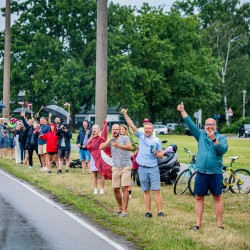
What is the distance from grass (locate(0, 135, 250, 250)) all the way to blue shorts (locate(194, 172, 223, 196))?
1.99 ft

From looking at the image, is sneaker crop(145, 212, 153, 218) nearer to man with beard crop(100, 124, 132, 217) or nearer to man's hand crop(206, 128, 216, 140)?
man with beard crop(100, 124, 132, 217)

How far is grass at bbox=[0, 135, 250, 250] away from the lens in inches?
369

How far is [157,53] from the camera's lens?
67812mm

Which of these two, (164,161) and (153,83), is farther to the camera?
(153,83)

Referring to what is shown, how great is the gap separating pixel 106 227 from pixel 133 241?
4.43ft

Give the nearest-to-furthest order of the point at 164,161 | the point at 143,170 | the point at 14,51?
the point at 143,170
the point at 164,161
the point at 14,51

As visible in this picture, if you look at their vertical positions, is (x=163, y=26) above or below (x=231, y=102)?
above

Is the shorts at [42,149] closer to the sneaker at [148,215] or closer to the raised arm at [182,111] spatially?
the sneaker at [148,215]

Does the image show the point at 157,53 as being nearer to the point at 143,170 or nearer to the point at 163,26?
the point at 163,26

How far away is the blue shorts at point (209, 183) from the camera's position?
34.6ft

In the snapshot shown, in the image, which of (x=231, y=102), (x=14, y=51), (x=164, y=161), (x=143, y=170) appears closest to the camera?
(x=143, y=170)

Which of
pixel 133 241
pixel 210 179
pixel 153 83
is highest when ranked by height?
pixel 153 83

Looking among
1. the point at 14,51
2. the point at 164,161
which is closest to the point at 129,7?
the point at 14,51

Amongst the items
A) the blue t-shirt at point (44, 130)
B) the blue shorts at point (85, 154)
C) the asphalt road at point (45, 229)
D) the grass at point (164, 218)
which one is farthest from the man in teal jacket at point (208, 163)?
the blue t-shirt at point (44, 130)
